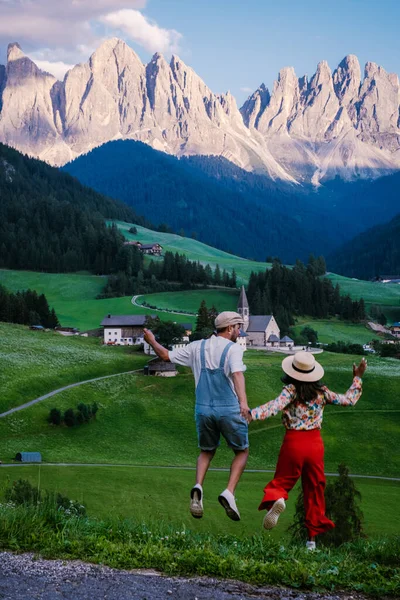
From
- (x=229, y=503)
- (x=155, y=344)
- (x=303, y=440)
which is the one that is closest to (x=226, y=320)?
(x=155, y=344)

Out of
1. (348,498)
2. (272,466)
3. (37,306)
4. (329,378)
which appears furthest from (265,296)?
(348,498)

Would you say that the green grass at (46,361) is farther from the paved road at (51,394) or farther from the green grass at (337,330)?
the green grass at (337,330)

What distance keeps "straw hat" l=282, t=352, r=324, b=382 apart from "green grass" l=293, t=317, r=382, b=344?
498ft

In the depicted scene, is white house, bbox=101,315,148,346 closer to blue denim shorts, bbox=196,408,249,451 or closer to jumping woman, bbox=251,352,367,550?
blue denim shorts, bbox=196,408,249,451

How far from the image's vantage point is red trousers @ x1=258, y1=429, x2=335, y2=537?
12.3 metres

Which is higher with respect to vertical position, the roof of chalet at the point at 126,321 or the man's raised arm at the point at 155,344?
the man's raised arm at the point at 155,344

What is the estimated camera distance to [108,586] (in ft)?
30.1

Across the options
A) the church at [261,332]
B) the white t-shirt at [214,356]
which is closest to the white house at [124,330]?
the church at [261,332]

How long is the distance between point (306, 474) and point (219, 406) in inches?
79.3

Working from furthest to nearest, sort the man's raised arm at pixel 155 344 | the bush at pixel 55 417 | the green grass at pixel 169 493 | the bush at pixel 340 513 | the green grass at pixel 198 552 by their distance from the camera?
the bush at pixel 55 417 < the green grass at pixel 169 493 < the bush at pixel 340 513 < the man's raised arm at pixel 155 344 < the green grass at pixel 198 552

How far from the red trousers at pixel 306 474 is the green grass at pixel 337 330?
498ft

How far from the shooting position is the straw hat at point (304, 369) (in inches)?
492

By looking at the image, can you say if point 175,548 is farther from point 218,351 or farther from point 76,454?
point 76,454

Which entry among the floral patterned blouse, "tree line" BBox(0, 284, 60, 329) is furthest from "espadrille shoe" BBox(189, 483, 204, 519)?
"tree line" BBox(0, 284, 60, 329)
